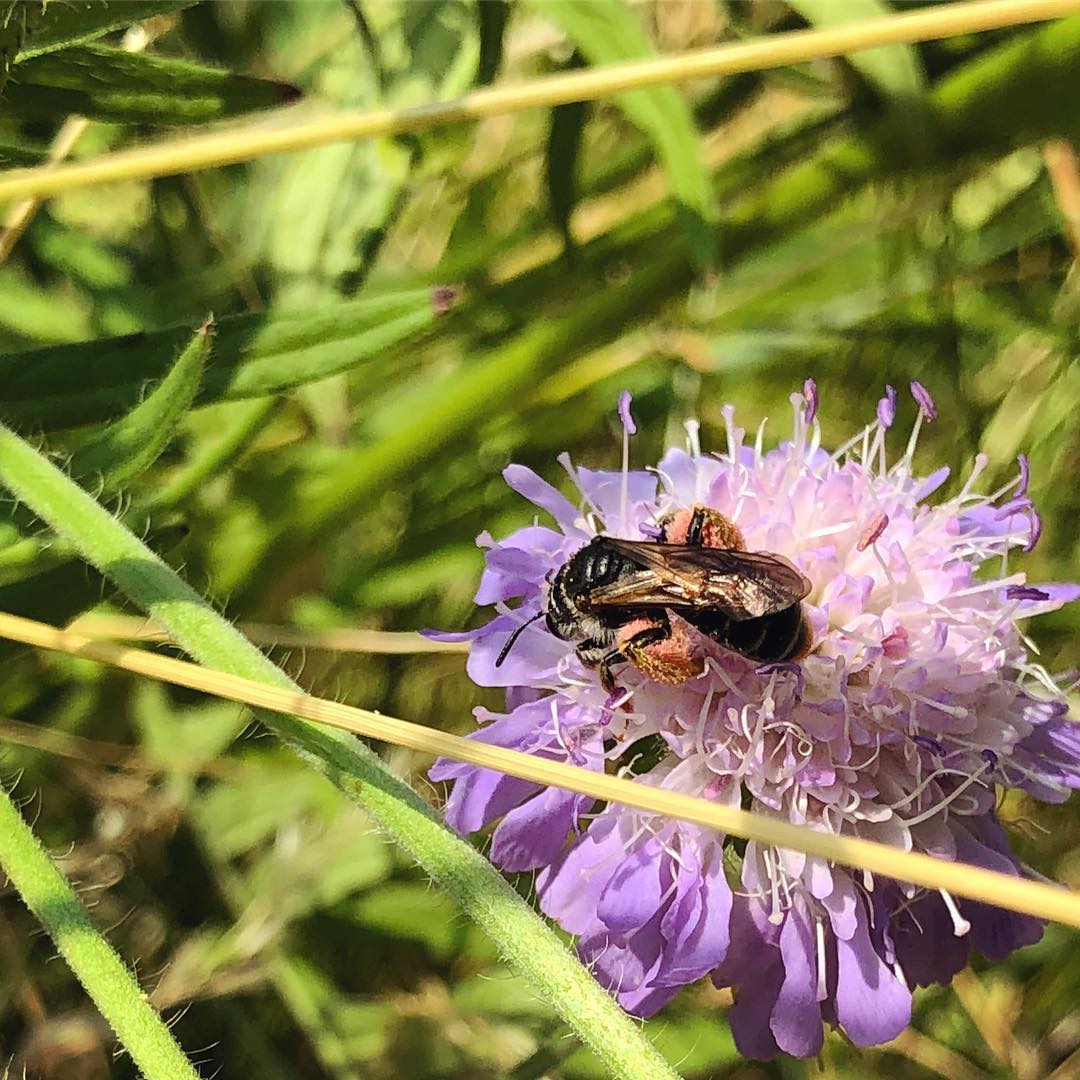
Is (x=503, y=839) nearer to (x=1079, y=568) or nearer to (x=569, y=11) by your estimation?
(x=569, y=11)

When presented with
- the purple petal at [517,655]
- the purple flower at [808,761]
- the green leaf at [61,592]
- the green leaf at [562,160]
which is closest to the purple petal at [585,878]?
the purple flower at [808,761]

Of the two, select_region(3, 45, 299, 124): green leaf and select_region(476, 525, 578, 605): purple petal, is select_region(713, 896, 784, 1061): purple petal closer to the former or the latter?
select_region(476, 525, 578, 605): purple petal

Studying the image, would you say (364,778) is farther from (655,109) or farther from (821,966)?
(655,109)

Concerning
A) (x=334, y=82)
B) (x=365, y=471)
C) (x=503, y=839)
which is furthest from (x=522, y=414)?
(x=503, y=839)

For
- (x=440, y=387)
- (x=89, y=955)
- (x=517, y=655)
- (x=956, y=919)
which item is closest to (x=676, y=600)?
(x=517, y=655)

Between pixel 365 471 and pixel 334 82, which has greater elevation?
pixel 334 82

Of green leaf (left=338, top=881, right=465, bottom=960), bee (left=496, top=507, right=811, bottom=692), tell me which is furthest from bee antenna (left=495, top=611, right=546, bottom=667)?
green leaf (left=338, top=881, right=465, bottom=960)
